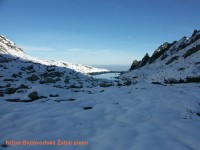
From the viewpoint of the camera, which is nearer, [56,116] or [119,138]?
[119,138]

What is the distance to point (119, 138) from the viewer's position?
22.0 feet

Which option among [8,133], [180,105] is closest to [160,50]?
[180,105]

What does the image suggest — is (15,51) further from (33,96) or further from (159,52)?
(33,96)

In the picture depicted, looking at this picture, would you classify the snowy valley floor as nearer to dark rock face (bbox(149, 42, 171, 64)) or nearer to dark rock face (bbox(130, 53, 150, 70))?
dark rock face (bbox(149, 42, 171, 64))

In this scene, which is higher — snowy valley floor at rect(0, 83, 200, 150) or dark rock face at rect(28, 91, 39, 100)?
dark rock face at rect(28, 91, 39, 100)

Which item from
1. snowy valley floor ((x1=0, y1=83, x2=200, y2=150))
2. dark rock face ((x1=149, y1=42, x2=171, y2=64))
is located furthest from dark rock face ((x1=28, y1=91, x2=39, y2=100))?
dark rock face ((x1=149, y1=42, x2=171, y2=64))

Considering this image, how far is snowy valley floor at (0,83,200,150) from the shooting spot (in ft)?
20.8

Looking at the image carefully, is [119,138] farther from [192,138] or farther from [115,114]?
[115,114]

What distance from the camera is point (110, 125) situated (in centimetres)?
803

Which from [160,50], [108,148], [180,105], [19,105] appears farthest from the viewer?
[160,50]

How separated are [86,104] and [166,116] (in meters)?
4.57

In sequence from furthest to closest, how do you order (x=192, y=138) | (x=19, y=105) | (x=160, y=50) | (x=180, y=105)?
(x=160, y=50) → (x=19, y=105) → (x=180, y=105) → (x=192, y=138)

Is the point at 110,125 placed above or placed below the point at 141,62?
below

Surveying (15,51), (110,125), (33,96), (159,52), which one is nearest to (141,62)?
(159,52)
